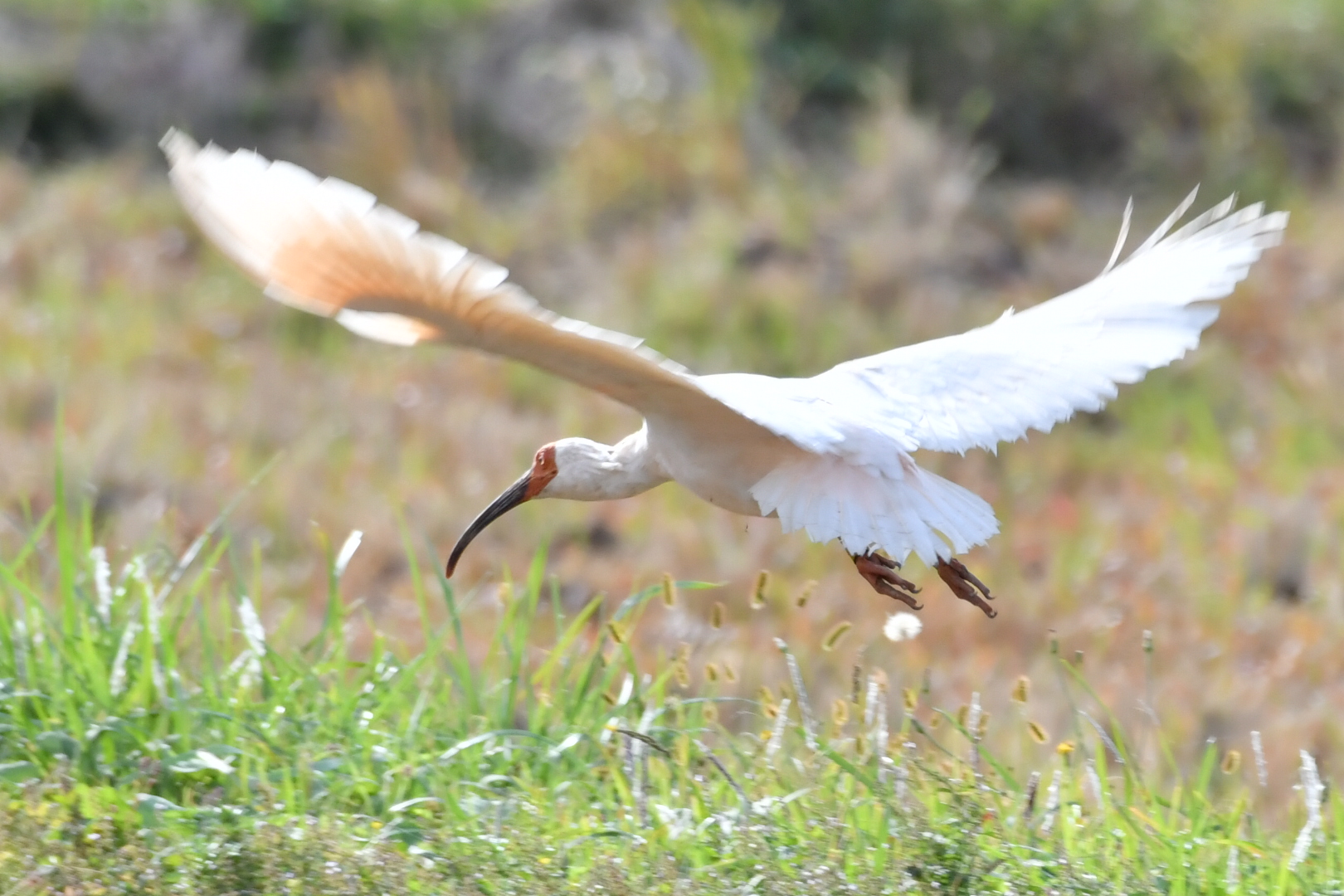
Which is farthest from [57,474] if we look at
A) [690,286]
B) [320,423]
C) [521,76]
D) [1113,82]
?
[1113,82]

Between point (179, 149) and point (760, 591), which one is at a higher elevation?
point (179, 149)

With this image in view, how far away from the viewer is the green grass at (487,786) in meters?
3.50

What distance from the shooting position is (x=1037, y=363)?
4273mm

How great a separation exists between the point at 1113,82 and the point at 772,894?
1212 centimetres

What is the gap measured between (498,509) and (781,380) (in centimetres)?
83

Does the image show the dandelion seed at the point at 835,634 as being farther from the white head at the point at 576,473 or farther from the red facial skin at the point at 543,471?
the red facial skin at the point at 543,471

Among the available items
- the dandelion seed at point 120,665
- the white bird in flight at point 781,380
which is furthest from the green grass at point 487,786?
the white bird in flight at point 781,380

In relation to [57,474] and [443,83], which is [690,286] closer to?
[443,83]

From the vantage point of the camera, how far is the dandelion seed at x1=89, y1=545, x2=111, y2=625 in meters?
4.35

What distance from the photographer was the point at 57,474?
4.43 m

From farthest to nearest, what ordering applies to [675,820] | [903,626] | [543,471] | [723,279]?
[723,279]
[543,471]
[903,626]
[675,820]

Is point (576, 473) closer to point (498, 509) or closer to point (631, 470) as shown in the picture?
point (631, 470)

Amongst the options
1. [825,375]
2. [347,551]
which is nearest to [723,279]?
[825,375]

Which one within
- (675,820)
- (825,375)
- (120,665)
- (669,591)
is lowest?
(675,820)
